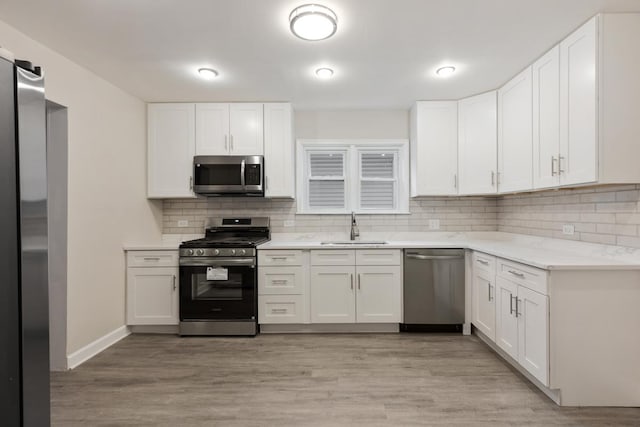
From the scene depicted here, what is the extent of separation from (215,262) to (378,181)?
211 cm

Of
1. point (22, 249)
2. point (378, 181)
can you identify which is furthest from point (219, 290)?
point (22, 249)

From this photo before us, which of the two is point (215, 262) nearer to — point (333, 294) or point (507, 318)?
point (333, 294)

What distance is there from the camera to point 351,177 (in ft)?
13.6

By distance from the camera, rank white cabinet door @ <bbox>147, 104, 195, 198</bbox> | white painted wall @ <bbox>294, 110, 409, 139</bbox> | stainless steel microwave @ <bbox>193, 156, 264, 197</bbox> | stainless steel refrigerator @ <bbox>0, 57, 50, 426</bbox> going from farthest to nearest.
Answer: white painted wall @ <bbox>294, 110, 409, 139</bbox>
white cabinet door @ <bbox>147, 104, 195, 198</bbox>
stainless steel microwave @ <bbox>193, 156, 264, 197</bbox>
stainless steel refrigerator @ <bbox>0, 57, 50, 426</bbox>

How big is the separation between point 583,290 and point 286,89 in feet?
9.36

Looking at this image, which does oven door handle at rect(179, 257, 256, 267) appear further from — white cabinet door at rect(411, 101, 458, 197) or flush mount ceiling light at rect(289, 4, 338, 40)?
flush mount ceiling light at rect(289, 4, 338, 40)

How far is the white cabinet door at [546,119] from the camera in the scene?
249 cm

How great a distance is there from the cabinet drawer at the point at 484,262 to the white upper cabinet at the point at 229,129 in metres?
2.41

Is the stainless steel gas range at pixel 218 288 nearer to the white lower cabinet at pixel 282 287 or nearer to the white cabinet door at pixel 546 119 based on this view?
the white lower cabinet at pixel 282 287

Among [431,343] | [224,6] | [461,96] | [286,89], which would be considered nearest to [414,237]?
[431,343]

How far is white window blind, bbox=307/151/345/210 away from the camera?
13.8 ft

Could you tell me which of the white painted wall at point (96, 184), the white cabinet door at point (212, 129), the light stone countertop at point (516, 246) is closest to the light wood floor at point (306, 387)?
the white painted wall at point (96, 184)

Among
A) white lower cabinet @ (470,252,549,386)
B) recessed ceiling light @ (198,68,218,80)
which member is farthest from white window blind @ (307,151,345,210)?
white lower cabinet @ (470,252,549,386)

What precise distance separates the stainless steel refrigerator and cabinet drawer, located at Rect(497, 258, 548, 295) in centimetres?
248
